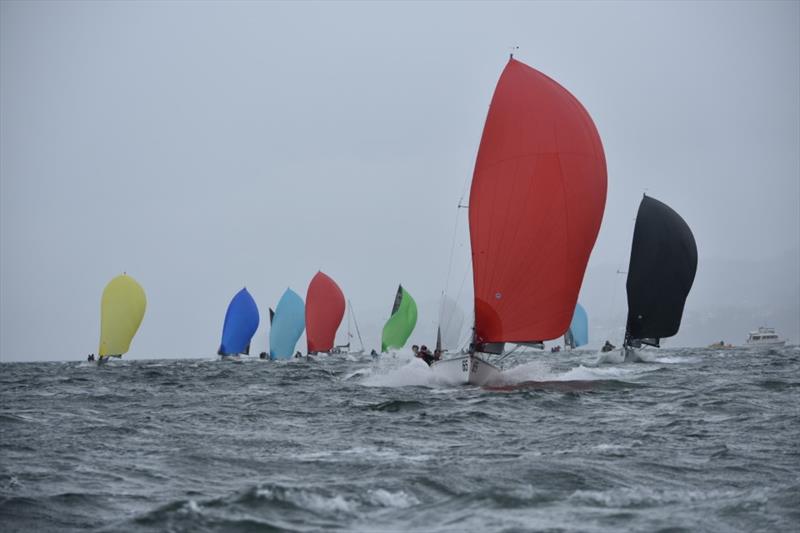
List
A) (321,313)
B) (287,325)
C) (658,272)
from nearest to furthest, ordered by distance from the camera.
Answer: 1. (658,272)
2. (321,313)
3. (287,325)

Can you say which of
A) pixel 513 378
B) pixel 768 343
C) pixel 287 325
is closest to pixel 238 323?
pixel 287 325

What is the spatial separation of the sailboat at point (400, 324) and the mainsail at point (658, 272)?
32.6 meters

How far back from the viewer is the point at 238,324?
2729 inches

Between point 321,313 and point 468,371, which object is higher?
point 321,313

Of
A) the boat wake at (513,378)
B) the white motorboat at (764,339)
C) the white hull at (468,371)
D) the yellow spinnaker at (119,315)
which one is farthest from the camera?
the white motorboat at (764,339)

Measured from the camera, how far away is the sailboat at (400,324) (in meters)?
70.3

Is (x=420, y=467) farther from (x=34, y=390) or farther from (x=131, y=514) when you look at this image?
Result: (x=34, y=390)

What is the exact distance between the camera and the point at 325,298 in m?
70.0

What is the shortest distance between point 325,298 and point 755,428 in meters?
56.4

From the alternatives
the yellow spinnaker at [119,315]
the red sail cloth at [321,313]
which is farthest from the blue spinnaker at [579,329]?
the yellow spinnaker at [119,315]

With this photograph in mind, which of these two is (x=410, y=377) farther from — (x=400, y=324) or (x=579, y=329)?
(x=579, y=329)

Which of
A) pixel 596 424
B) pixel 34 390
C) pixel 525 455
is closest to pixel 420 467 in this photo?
pixel 525 455

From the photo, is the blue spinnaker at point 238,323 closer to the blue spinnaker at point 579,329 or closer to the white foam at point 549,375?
the blue spinnaker at point 579,329

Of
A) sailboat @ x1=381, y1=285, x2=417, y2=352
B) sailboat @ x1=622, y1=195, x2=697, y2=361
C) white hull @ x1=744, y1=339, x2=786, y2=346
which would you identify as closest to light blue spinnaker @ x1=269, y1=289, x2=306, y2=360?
sailboat @ x1=381, y1=285, x2=417, y2=352
